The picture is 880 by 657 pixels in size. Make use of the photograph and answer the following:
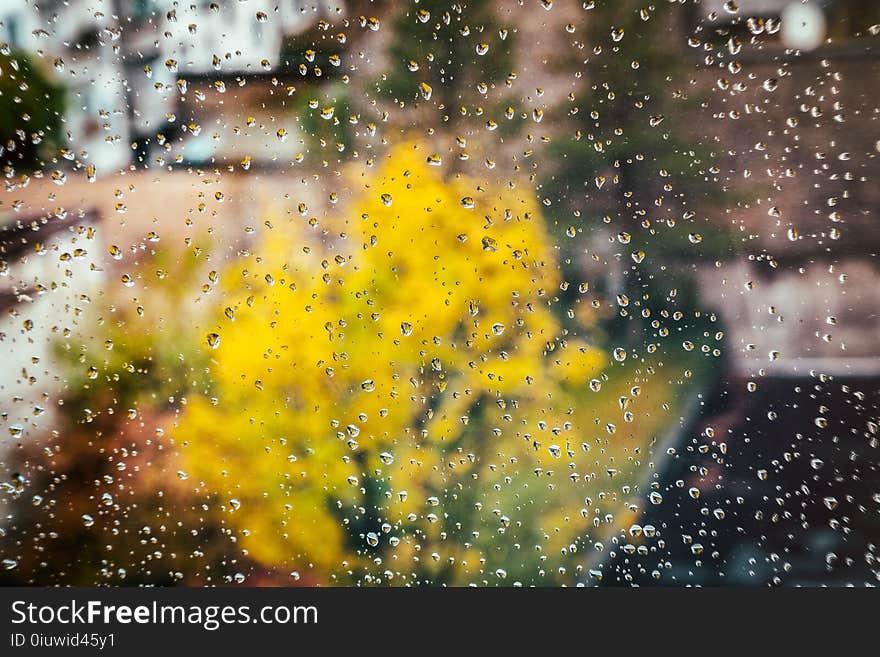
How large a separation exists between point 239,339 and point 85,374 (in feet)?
0.71

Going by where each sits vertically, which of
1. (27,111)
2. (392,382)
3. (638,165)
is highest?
(27,111)

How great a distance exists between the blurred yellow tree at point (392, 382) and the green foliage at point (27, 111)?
28 cm

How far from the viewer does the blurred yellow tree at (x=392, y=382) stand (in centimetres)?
83

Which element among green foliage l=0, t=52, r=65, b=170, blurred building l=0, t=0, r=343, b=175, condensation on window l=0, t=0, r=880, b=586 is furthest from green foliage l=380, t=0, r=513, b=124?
green foliage l=0, t=52, r=65, b=170

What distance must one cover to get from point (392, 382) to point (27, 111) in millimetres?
575

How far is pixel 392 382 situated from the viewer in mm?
855

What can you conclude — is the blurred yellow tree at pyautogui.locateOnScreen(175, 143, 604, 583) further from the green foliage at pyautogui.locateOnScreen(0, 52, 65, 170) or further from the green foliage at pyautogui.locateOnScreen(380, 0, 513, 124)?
the green foliage at pyautogui.locateOnScreen(0, 52, 65, 170)

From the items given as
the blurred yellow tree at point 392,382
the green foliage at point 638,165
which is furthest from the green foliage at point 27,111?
the green foliage at point 638,165

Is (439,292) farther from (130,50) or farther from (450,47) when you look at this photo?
(130,50)

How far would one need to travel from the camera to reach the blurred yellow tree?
83 cm

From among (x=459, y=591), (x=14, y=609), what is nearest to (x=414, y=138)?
(x=459, y=591)

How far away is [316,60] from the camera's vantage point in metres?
0.81

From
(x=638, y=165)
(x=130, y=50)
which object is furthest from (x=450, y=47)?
(x=130, y=50)

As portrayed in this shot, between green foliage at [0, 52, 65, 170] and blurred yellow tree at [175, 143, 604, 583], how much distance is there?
0.28 m
